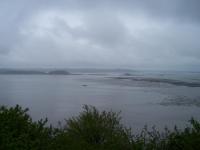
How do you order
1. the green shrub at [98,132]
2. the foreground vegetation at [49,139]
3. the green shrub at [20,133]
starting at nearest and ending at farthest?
the green shrub at [20,133] → the foreground vegetation at [49,139] → the green shrub at [98,132]

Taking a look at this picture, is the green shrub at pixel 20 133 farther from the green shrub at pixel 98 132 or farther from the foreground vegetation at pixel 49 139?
the green shrub at pixel 98 132

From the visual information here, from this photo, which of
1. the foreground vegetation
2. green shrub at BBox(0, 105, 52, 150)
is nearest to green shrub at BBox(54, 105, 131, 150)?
the foreground vegetation

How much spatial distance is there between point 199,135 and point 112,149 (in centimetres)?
282

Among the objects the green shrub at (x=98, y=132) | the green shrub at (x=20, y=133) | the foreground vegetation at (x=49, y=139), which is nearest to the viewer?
the green shrub at (x=20, y=133)

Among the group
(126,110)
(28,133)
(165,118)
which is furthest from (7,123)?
(126,110)

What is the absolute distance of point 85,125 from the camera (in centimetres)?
1244

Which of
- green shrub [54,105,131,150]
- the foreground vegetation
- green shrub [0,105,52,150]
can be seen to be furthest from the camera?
green shrub [54,105,131,150]

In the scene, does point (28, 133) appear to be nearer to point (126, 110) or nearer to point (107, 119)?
point (107, 119)

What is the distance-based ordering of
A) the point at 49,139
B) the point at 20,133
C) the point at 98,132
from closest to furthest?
the point at 20,133, the point at 49,139, the point at 98,132

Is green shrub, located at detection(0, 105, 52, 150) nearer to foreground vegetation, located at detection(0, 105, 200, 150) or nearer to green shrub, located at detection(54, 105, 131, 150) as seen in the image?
foreground vegetation, located at detection(0, 105, 200, 150)

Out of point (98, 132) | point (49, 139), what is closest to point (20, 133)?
point (49, 139)

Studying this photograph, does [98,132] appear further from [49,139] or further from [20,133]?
[20,133]

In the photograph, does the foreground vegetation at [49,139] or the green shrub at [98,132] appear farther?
the green shrub at [98,132]

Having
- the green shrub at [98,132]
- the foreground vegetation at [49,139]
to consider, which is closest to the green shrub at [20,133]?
the foreground vegetation at [49,139]
